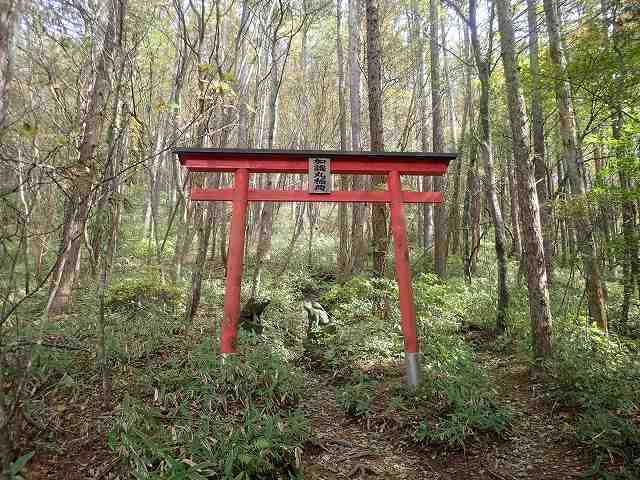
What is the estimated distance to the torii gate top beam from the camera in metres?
4.98

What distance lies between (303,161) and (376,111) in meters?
2.43

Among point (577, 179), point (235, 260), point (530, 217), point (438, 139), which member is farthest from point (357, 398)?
point (438, 139)

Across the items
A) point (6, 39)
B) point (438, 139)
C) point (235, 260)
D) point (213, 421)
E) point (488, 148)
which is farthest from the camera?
point (438, 139)

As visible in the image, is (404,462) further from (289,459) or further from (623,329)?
(623,329)

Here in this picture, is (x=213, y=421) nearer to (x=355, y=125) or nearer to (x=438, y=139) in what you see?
(x=355, y=125)

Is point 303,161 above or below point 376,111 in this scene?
below

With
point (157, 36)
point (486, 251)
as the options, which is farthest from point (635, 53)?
point (486, 251)

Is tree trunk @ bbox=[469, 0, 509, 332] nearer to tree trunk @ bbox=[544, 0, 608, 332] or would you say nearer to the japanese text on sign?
Result: tree trunk @ bbox=[544, 0, 608, 332]

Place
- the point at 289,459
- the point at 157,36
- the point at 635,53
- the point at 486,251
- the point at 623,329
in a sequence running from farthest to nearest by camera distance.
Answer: the point at 486,251, the point at 157,36, the point at 623,329, the point at 635,53, the point at 289,459

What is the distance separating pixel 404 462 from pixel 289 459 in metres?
1.13

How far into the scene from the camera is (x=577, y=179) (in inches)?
268

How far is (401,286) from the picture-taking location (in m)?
5.10

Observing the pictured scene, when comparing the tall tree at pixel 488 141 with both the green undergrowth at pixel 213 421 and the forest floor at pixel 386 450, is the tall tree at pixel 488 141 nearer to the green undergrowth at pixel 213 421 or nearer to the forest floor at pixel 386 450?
the forest floor at pixel 386 450

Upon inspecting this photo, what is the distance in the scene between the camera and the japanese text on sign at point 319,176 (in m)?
5.01
